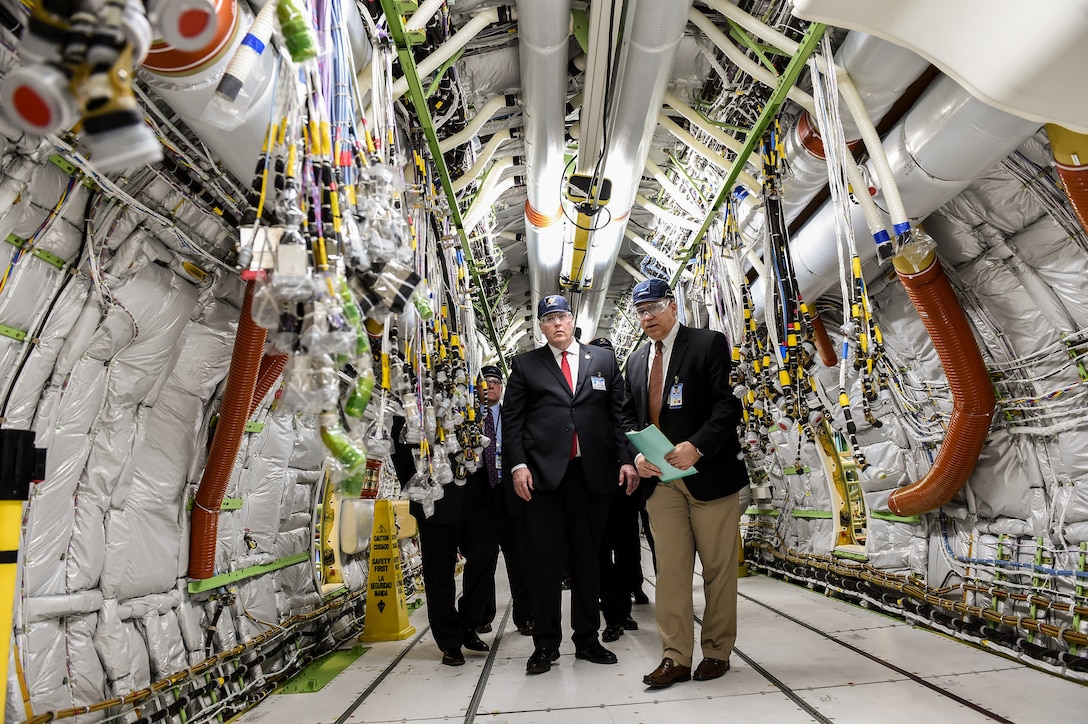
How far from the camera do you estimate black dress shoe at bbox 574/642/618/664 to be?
2771mm

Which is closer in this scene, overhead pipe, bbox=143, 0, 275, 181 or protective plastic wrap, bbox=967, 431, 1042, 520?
overhead pipe, bbox=143, 0, 275, 181

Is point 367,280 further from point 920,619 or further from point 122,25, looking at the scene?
point 920,619

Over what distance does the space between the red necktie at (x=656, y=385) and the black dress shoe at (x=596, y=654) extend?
38.6 inches

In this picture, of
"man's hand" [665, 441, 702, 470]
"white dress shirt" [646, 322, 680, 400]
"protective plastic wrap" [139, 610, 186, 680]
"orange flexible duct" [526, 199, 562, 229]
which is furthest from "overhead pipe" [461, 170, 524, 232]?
"protective plastic wrap" [139, 610, 186, 680]

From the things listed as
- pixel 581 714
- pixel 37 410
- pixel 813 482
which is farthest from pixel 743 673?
pixel 813 482

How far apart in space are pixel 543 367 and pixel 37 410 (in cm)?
188

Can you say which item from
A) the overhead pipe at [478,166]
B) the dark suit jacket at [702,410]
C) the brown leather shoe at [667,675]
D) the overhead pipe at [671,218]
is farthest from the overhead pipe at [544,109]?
the brown leather shoe at [667,675]

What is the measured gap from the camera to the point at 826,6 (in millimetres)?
1716

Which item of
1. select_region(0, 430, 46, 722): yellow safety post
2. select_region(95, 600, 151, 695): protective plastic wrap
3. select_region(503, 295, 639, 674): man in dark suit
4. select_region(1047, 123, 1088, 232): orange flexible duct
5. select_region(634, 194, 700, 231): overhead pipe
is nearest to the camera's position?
select_region(0, 430, 46, 722): yellow safety post

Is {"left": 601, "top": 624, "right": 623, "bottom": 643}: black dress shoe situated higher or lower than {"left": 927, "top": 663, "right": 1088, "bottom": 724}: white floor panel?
lower

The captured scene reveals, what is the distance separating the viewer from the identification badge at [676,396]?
273cm

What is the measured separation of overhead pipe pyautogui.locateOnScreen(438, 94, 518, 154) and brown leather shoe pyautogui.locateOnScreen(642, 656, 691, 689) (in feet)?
7.82

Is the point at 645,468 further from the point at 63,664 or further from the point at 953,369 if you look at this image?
the point at 63,664

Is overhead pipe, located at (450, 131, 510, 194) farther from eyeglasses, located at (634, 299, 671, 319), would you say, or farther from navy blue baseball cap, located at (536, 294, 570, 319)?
eyeglasses, located at (634, 299, 671, 319)
